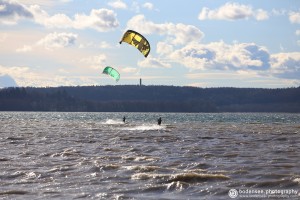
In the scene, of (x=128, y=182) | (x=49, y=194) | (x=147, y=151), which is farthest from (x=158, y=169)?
(x=147, y=151)

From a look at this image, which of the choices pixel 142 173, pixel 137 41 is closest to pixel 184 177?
pixel 142 173

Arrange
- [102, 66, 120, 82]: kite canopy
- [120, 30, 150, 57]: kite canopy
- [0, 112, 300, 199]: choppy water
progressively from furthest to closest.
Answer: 1. [102, 66, 120, 82]: kite canopy
2. [120, 30, 150, 57]: kite canopy
3. [0, 112, 300, 199]: choppy water

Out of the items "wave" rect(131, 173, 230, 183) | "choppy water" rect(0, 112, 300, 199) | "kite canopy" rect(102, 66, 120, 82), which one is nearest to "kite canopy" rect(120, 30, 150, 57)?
"kite canopy" rect(102, 66, 120, 82)

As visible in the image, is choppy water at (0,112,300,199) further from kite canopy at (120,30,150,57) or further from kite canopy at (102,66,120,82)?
kite canopy at (102,66,120,82)

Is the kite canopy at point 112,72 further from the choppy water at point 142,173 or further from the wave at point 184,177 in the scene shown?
the wave at point 184,177

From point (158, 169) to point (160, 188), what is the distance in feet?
13.1

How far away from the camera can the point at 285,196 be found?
1507 centimetres

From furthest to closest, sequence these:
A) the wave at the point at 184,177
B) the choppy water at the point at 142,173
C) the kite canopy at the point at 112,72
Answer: the kite canopy at the point at 112,72 → the wave at the point at 184,177 → the choppy water at the point at 142,173

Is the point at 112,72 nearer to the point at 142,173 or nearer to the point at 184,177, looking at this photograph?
the point at 142,173

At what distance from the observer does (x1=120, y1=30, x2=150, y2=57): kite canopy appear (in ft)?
141

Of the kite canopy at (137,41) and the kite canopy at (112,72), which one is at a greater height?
the kite canopy at (137,41)

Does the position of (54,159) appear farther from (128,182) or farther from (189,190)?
(189,190)

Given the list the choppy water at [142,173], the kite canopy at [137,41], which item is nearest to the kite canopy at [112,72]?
the kite canopy at [137,41]

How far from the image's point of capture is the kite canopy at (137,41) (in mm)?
42991
